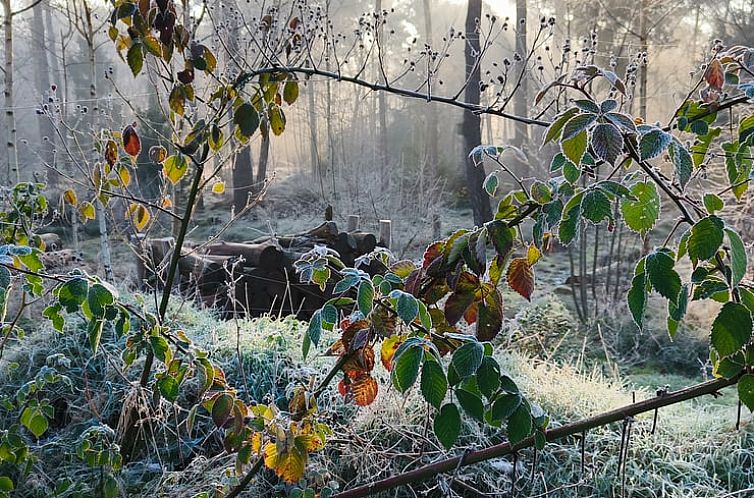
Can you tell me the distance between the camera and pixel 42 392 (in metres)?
2.64

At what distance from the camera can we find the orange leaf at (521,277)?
0.95 m

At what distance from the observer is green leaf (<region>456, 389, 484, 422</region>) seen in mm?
777

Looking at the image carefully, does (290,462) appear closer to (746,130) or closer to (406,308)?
(406,308)

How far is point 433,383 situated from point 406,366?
0.12 feet

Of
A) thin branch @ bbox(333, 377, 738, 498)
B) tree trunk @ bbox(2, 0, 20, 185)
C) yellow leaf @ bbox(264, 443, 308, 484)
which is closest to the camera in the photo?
thin branch @ bbox(333, 377, 738, 498)

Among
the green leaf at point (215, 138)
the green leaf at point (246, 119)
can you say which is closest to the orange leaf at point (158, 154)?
the green leaf at point (215, 138)

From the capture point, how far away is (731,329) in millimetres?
692

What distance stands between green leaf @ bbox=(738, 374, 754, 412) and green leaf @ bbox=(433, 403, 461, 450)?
37 centimetres

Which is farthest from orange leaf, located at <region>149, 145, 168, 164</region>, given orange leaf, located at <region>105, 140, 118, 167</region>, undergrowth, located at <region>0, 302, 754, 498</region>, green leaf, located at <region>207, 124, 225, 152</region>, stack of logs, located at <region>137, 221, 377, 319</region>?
stack of logs, located at <region>137, 221, 377, 319</region>

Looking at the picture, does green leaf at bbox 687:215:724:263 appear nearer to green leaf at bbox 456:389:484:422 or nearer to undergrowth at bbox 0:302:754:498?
green leaf at bbox 456:389:484:422

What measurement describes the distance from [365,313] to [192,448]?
181cm

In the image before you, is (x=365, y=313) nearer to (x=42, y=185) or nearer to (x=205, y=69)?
(x=205, y=69)

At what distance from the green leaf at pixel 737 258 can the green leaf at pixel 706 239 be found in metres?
0.03

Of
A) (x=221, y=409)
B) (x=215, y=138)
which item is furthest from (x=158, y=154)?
(x=221, y=409)
